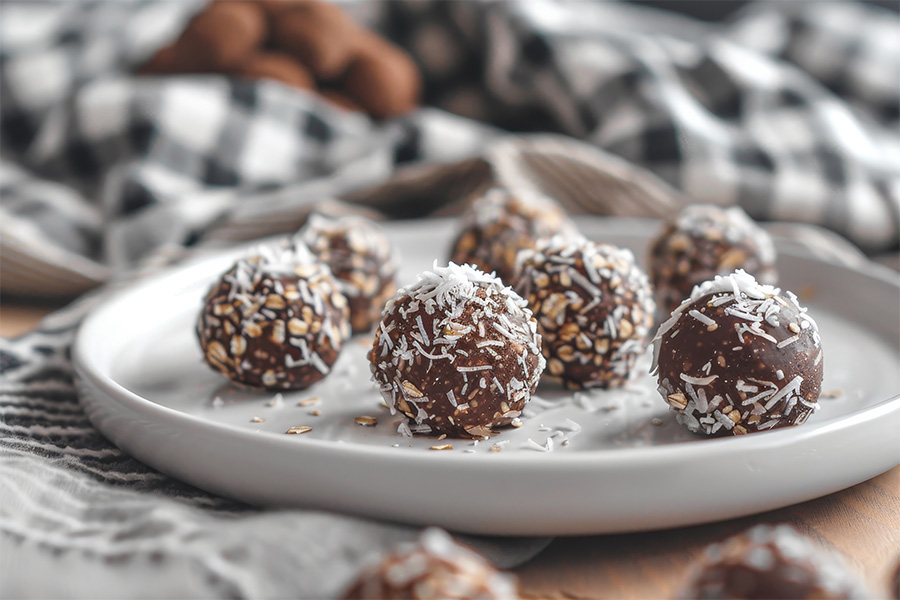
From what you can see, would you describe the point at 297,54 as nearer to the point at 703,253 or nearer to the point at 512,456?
the point at 703,253

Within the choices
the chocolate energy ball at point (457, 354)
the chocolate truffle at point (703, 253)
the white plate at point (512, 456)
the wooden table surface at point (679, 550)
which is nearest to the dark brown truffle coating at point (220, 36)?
the white plate at point (512, 456)

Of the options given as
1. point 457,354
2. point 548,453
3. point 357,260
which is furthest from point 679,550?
point 357,260

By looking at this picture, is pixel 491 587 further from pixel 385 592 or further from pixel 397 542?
pixel 397 542

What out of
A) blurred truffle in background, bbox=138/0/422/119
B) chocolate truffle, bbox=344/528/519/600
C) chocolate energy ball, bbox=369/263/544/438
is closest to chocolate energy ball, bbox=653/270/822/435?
chocolate energy ball, bbox=369/263/544/438

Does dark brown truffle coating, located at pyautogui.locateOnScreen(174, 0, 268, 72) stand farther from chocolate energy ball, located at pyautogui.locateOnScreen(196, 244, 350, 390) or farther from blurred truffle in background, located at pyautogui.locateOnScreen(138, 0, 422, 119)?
chocolate energy ball, located at pyautogui.locateOnScreen(196, 244, 350, 390)

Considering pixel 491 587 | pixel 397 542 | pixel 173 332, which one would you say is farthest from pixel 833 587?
pixel 173 332

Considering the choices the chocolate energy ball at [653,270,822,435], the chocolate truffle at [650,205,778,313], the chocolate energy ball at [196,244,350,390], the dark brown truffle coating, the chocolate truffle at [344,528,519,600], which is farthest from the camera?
the dark brown truffle coating
